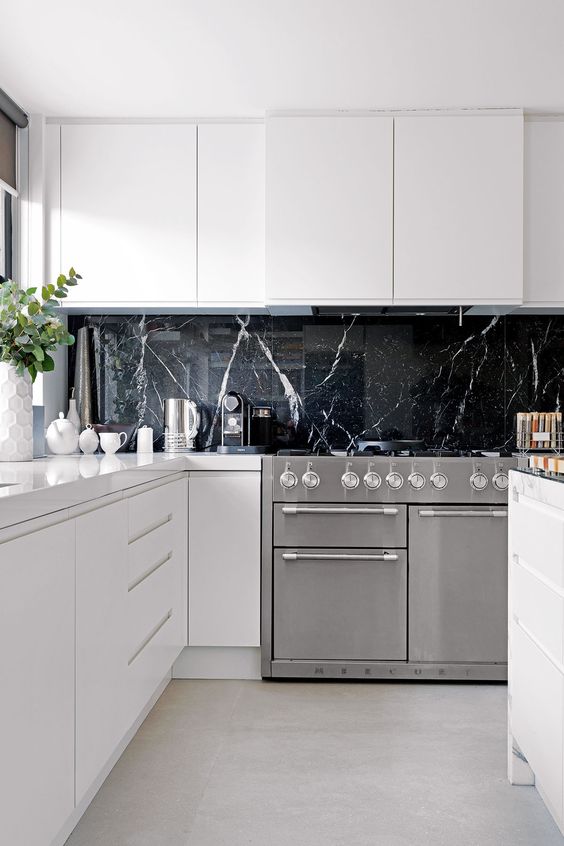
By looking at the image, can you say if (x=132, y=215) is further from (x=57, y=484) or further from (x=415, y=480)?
(x=57, y=484)

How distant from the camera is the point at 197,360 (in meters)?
3.76

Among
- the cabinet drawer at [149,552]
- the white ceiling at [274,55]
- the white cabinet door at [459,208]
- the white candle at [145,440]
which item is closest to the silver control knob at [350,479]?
the cabinet drawer at [149,552]

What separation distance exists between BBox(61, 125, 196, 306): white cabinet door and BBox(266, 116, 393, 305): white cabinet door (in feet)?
1.24

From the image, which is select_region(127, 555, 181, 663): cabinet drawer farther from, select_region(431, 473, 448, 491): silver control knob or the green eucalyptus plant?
select_region(431, 473, 448, 491): silver control knob

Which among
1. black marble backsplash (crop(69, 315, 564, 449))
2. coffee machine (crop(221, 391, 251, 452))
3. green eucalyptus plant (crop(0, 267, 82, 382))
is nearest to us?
green eucalyptus plant (crop(0, 267, 82, 382))

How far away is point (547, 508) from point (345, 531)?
137 centimetres

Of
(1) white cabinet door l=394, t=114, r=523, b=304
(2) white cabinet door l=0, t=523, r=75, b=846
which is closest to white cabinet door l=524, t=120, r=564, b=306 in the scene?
(1) white cabinet door l=394, t=114, r=523, b=304

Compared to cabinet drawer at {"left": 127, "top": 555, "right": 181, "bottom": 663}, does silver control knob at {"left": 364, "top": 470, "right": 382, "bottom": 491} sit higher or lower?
higher

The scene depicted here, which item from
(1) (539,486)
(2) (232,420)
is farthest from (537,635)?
(2) (232,420)

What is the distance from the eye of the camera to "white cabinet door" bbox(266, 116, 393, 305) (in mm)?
3234

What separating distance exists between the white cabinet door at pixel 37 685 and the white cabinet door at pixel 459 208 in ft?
7.02

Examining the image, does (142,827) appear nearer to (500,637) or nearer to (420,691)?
(420,691)

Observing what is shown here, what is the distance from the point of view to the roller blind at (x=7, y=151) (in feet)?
10.4

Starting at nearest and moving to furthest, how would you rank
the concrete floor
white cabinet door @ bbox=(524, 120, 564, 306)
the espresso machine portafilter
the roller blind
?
the concrete floor < the roller blind < white cabinet door @ bbox=(524, 120, 564, 306) < the espresso machine portafilter
